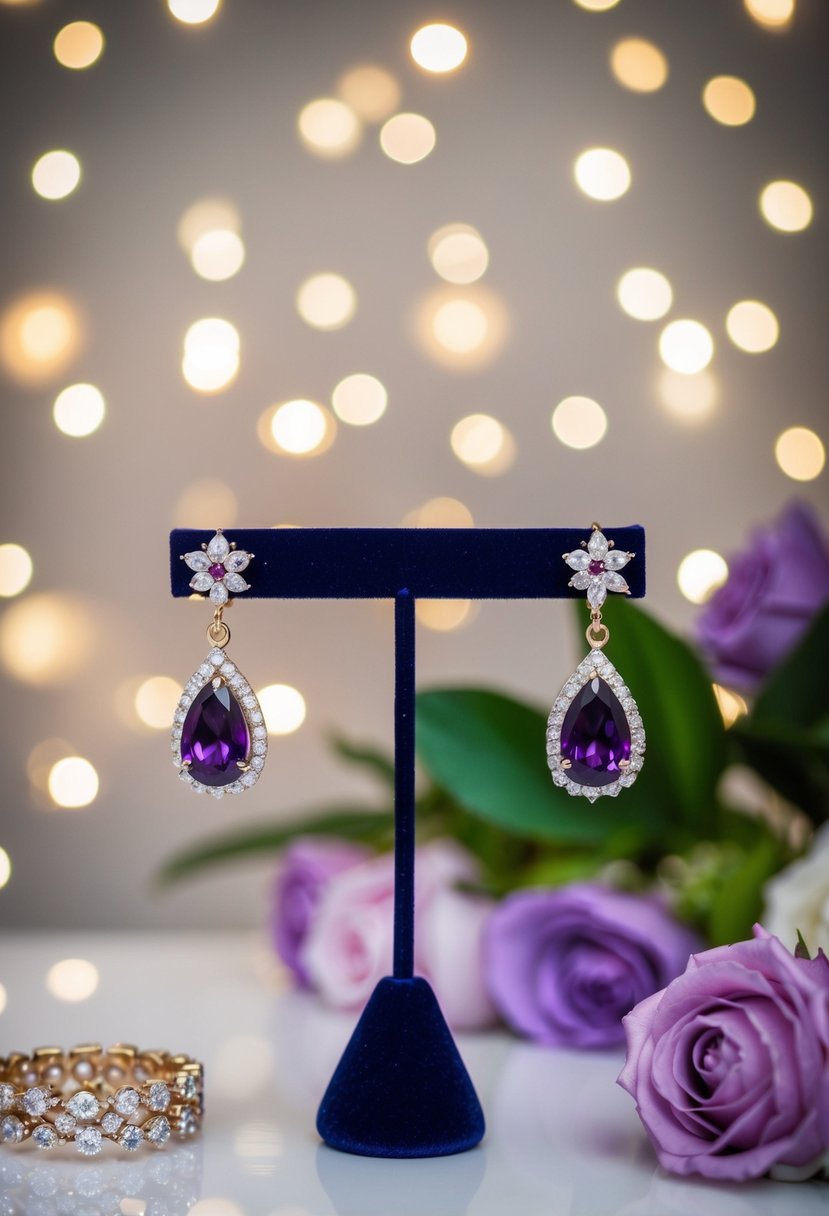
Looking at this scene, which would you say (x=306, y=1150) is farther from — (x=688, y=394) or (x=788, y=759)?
(x=688, y=394)

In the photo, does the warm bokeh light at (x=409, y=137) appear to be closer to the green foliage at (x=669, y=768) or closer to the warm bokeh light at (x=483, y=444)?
the warm bokeh light at (x=483, y=444)

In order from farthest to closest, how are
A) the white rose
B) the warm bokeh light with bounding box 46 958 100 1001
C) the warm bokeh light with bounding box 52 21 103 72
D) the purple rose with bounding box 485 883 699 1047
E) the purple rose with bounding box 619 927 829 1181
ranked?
1. the warm bokeh light with bounding box 52 21 103 72
2. the warm bokeh light with bounding box 46 958 100 1001
3. the purple rose with bounding box 485 883 699 1047
4. the white rose
5. the purple rose with bounding box 619 927 829 1181

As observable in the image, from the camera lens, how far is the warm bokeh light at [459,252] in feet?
3.41

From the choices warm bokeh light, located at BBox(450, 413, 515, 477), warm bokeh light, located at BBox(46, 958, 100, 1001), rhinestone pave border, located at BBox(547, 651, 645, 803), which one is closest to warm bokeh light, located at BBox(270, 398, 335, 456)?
warm bokeh light, located at BBox(450, 413, 515, 477)

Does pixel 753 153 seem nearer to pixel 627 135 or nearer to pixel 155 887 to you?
pixel 627 135

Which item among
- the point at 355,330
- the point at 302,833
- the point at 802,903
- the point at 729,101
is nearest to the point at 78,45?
the point at 355,330

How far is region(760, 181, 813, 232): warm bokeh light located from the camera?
104cm

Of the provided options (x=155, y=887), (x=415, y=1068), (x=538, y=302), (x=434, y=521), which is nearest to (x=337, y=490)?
(x=434, y=521)

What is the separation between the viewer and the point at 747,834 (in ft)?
2.62

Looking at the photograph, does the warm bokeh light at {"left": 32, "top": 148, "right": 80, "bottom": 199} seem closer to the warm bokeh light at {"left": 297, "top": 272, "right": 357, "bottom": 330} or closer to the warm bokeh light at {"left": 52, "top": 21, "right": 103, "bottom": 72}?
the warm bokeh light at {"left": 52, "top": 21, "right": 103, "bottom": 72}

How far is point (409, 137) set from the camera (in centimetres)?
104

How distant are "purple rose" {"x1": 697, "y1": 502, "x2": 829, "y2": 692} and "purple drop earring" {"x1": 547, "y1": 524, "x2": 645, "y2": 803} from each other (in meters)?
0.27

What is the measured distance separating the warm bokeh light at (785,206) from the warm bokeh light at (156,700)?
622 millimetres

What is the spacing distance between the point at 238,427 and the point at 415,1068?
0.62m
